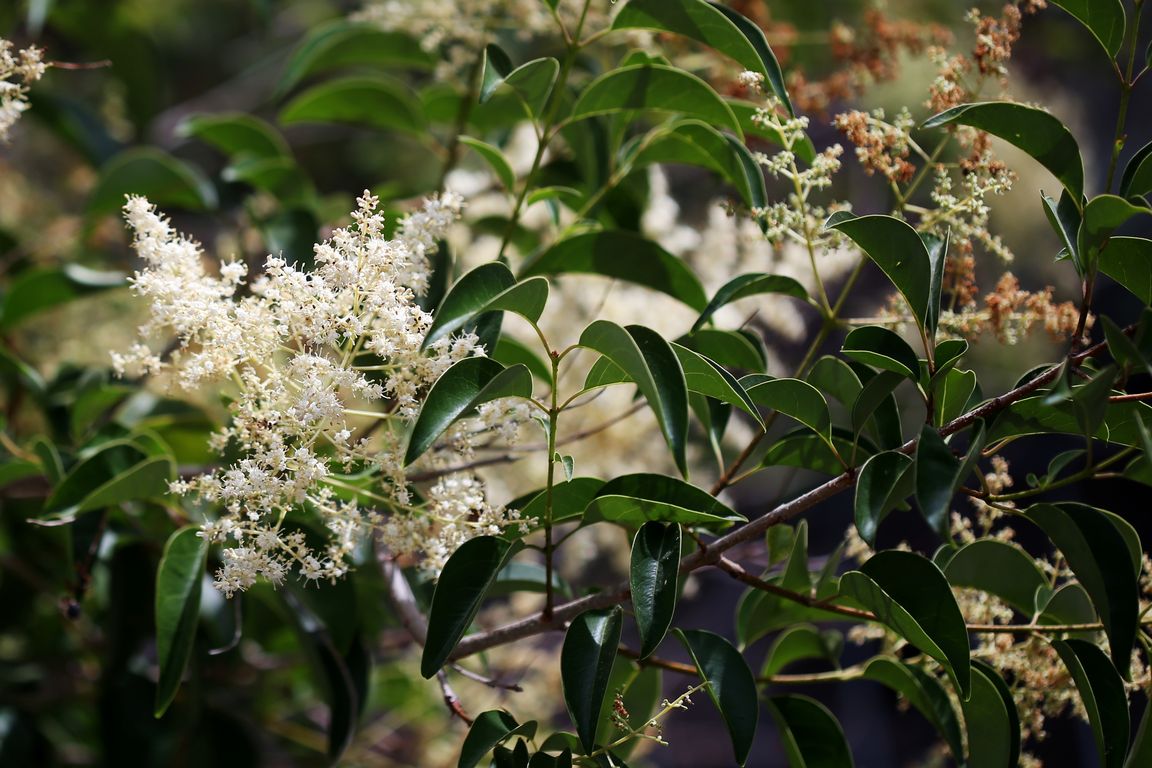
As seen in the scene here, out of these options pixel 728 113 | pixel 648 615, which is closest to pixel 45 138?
pixel 728 113

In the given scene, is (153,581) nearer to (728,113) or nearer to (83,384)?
(83,384)

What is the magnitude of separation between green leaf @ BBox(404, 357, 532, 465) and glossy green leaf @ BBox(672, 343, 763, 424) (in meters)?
0.09

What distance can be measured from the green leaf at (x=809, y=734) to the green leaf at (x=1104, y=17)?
490 mm

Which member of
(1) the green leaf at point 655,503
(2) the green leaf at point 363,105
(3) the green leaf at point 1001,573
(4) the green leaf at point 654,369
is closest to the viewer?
(4) the green leaf at point 654,369

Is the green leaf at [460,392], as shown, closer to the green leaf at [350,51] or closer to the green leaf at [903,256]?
the green leaf at [903,256]

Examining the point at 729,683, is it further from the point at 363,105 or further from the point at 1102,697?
the point at 363,105

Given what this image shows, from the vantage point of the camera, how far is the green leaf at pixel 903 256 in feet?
1.85

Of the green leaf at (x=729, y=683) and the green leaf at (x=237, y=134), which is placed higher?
the green leaf at (x=237, y=134)

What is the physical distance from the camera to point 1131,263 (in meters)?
→ 0.57

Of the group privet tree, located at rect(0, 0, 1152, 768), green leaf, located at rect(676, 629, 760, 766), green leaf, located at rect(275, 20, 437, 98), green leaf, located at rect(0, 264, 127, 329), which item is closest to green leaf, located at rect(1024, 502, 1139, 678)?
privet tree, located at rect(0, 0, 1152, 768)

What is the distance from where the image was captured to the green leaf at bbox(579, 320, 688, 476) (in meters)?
0.48

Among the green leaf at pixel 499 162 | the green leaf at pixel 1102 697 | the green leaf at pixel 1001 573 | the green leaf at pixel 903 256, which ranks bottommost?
the green leaf at pixel 1102 697

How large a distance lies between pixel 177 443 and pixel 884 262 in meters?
0.86

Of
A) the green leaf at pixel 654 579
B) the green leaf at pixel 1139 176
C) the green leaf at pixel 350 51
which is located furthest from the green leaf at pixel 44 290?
the green leaf at pixel 1139 176
